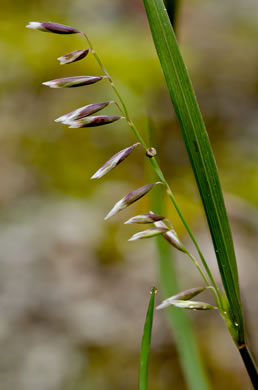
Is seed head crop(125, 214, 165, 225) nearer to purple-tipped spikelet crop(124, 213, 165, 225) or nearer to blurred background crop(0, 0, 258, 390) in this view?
purple-tipped spikelet crop(124, 213, 165, 225)

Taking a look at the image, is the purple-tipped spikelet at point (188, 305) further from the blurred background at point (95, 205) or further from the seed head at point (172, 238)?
the blurred background at point (95, 205)

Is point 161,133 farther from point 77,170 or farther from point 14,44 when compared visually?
point 14,44

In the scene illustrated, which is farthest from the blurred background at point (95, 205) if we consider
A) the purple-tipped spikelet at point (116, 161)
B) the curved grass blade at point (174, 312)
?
the purple-tipped spikelet at point (116, 161)

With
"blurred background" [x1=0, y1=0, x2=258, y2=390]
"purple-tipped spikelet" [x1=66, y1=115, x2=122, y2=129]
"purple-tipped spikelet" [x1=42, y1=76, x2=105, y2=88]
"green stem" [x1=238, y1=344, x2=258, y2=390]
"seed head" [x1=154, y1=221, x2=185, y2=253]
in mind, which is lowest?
"blurred background" [x1=0, y1=0, x2=258, y2=390]

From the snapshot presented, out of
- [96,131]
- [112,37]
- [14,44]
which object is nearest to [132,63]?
[112,37]

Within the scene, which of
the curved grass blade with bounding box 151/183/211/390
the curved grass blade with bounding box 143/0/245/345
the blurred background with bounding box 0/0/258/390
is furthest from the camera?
the blurred background with bounding box 0/0/258/390

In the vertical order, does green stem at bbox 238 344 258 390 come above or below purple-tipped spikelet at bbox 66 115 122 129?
below

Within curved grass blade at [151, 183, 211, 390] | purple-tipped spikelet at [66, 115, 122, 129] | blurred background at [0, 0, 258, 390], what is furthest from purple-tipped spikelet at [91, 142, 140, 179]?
blurred background at [0, 0, 258, 390]

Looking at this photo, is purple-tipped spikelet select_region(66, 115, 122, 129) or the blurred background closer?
purple-tipped spikelet select_region(66, 115, 122, 129)
